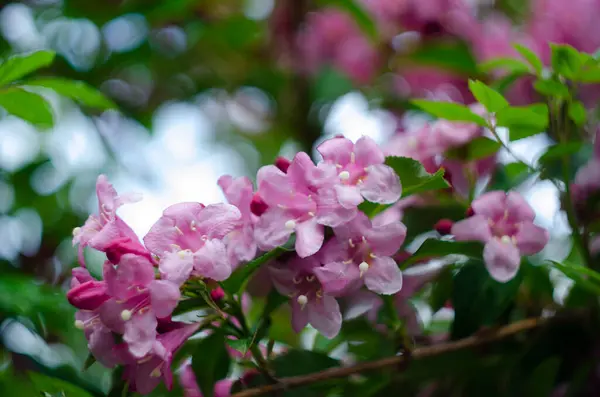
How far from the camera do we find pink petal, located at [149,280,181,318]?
62 cm

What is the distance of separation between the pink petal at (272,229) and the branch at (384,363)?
16cm

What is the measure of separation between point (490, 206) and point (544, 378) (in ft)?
0.69

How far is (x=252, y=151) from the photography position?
1.96m

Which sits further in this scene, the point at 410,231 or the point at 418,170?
the point at 410,231

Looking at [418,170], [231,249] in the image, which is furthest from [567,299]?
[231,249]

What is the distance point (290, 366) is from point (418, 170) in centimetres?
Result: 26

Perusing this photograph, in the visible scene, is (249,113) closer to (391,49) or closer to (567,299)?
(391,49)

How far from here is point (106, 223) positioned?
0.68 metres

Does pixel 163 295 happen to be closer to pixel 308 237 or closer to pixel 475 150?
pixel 308 237

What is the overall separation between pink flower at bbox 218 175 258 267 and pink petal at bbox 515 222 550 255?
275 mm

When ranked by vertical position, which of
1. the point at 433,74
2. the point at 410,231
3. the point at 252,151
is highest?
the point at 410,231

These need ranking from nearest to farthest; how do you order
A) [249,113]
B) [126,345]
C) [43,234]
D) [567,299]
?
[126,345] < [567,299] < [43,234] < [249,113]

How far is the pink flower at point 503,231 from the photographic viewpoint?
71cm

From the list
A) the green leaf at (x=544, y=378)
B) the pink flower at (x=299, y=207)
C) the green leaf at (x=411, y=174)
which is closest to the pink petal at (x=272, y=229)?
the pink flower at (x=299, y=207)
